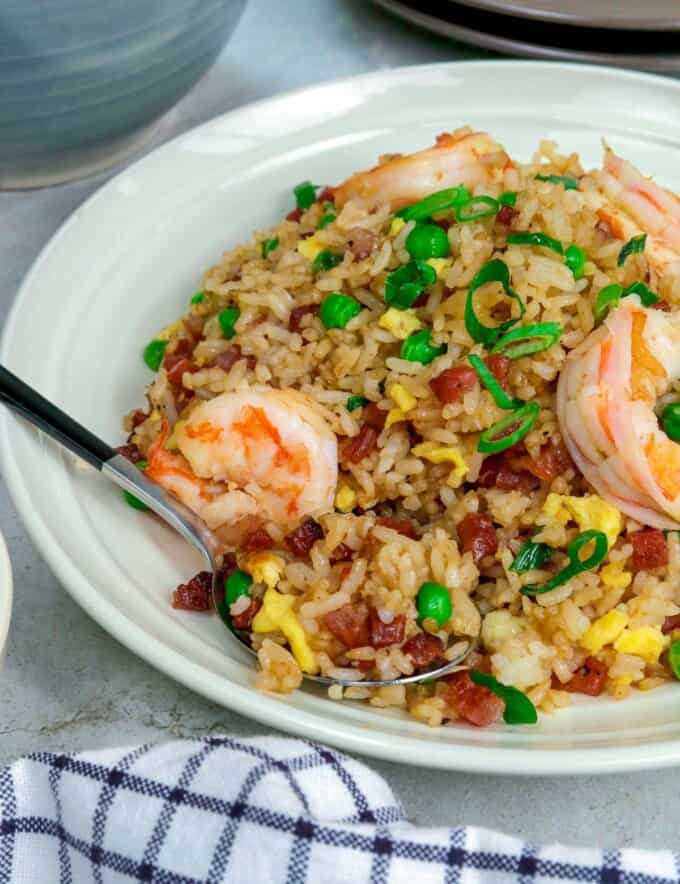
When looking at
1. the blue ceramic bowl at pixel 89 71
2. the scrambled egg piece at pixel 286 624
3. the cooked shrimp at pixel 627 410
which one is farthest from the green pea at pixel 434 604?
the blue ceramic bowl at pixel 89 71

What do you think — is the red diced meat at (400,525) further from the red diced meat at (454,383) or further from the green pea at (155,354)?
the green pea at (155,354)

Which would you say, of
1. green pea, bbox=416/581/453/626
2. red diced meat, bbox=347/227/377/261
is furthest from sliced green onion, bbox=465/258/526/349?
green pea, bbox=416/581/453/626

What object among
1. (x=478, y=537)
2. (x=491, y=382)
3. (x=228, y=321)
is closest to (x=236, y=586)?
(x=478, y=537)

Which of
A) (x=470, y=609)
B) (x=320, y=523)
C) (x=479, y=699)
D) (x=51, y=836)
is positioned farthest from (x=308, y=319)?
(x=51, y=836)

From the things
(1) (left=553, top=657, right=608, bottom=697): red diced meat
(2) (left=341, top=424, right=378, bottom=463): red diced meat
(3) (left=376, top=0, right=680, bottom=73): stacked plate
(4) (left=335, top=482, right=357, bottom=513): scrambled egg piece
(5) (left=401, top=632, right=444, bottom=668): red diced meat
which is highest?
(3) (left=376, top=0, right=680, bottom=73): stacked plate

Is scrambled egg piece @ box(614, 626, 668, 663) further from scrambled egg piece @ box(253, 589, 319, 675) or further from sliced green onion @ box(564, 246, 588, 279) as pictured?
sliced green onion @ box(564, 246, 588, 279)
